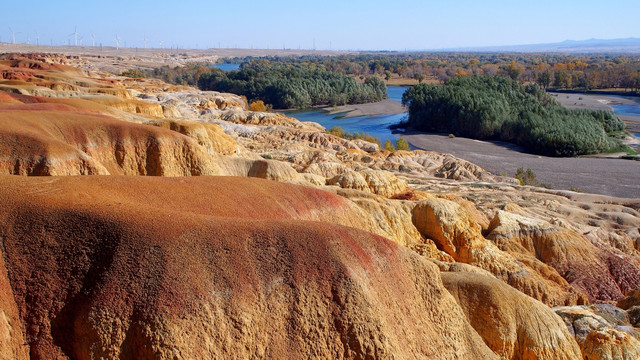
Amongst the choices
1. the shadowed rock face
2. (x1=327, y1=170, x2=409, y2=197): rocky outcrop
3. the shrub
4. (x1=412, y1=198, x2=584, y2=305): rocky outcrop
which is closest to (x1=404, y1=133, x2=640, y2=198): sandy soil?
the shrub

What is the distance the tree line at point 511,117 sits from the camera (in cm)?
7431

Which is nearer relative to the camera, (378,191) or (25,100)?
(378,191)

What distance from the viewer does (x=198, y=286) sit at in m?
10.5

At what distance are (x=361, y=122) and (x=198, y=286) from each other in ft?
303

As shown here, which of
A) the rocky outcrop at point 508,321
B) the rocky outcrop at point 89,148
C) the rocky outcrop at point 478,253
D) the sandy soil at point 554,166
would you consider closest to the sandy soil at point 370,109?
the sandy soil at point 554,166

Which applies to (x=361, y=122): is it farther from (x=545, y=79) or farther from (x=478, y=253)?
(x=478, y=253)

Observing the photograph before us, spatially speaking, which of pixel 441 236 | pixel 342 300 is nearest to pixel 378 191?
pixel 441 236

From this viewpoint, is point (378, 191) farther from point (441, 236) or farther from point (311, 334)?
point (311, 334)

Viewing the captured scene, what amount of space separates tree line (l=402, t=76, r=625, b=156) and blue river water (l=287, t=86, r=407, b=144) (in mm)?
5626

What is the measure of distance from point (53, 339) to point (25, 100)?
27.6 meters

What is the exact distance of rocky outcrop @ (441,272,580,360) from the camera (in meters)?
14.7

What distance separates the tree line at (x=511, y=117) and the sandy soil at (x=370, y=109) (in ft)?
40.5

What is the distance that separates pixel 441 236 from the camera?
23.5 m

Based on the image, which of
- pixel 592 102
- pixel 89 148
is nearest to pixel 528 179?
pixel 89 148
